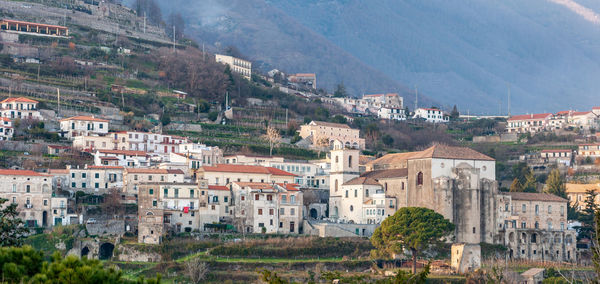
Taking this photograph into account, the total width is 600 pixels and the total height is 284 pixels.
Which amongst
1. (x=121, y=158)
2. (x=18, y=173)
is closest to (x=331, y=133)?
(x=121, y=158)

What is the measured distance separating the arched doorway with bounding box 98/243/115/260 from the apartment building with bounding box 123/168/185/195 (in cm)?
761

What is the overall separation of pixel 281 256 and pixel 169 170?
13247 mm

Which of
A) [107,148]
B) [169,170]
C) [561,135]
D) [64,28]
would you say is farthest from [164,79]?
[561,135]

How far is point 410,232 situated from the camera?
62.8 m

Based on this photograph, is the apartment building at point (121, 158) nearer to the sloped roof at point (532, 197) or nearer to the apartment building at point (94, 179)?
the apartment building at point (94, 179)

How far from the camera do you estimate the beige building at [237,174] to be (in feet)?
233

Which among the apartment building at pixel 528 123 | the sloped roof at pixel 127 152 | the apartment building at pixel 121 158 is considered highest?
the apartment building at pixel 528 123

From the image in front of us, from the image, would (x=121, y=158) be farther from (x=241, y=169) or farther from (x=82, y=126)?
(x=241, y=169)

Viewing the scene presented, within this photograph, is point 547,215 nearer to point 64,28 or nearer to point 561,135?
point 561,135

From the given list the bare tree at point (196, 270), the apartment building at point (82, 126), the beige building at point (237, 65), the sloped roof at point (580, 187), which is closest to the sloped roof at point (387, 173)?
the sloped roof at point (580, 187)

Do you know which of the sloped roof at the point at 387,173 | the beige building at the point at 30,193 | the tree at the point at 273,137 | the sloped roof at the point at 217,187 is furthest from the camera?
the tree at the point at 273,137

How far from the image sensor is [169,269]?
57875mm

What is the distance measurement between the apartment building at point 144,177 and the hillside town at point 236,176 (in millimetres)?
Result: 105

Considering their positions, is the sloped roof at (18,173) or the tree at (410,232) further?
the sloped roof at (18,173)
